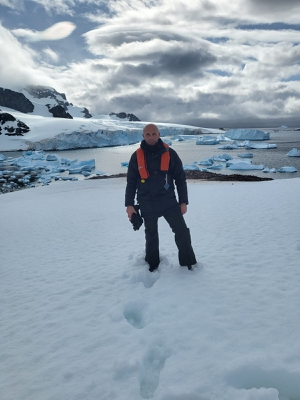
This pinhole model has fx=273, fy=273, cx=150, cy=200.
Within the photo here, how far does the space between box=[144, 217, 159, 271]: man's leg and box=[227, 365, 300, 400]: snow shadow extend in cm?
206

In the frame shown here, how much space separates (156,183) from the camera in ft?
12.2

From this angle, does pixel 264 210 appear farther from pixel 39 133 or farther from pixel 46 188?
pixel 39 133

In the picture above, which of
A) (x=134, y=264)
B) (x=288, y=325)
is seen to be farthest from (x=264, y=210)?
(x=288, y=325)

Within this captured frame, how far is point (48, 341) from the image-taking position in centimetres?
288

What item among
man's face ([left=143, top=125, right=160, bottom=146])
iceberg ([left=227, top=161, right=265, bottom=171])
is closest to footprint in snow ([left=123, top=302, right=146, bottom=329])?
man's face ([left=143, top=125, right=160, bottom=146])

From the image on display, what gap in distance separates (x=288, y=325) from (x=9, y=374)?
8.84 ft

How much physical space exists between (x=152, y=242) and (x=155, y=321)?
1.30m

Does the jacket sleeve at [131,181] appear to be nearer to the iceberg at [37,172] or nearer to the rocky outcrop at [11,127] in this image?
the iceberg at [37,172]

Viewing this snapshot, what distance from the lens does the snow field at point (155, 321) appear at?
7.30 ft

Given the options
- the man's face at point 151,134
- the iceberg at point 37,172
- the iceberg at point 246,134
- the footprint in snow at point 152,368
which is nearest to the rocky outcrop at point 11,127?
the iceberg at point 37,172

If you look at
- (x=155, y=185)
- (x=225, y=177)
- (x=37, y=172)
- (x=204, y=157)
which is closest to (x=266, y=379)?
(x=155, y=185)

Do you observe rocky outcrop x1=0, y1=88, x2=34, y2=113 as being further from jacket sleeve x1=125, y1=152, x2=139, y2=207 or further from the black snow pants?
the black snow pants

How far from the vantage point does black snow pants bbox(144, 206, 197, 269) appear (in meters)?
3.84

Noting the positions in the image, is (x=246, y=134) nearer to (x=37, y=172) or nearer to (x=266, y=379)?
(x=37, y=172)
